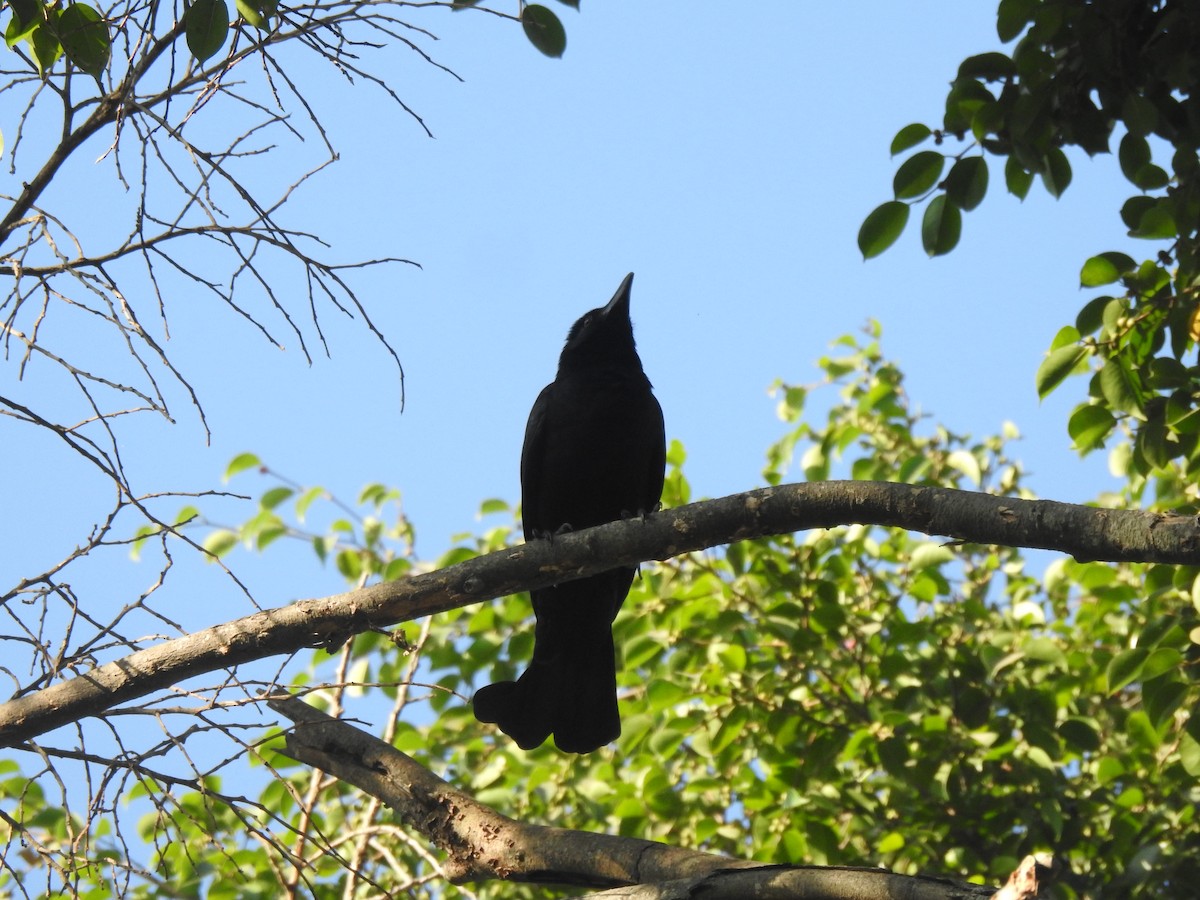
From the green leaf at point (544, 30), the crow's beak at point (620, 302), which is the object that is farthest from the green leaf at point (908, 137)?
the crow's beak at point (620, 302)

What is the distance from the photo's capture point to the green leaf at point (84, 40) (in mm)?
2473

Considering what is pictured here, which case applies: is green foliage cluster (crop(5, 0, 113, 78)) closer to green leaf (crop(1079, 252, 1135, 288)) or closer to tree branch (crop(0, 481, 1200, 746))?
tree branch (crop(0, 481, 1200, 746))

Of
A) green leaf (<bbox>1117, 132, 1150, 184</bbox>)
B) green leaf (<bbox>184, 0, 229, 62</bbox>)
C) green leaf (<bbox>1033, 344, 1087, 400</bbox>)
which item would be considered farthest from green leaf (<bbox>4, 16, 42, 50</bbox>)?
green leaf (<bbox>1117, 132, 1150, 184</bbox>)

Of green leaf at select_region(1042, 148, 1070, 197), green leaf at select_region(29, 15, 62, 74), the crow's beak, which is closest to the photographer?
green leaf at select_region(29, 15, 62, 74)

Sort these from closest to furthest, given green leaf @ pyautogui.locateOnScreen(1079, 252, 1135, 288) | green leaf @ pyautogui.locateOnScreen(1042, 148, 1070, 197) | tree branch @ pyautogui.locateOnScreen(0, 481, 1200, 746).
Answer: tree branch @ pyautogui.locateOnScreen(0, 481, 1200, 746), green leaf @ pyautogui.locateOnScreen(1079, 252, 1135, 288), green leaf @ pyautogui.locateOnScreen(1042, 148, 1070, 197)

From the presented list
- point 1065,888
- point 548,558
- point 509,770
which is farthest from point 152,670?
point 1065,888

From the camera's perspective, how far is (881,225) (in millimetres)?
3416

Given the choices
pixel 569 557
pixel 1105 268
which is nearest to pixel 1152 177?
pixel 1105 268

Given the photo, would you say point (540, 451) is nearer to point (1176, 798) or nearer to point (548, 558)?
point (548, 558)

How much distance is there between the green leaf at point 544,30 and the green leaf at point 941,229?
1.20 m

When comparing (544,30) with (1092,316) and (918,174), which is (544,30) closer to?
(918,174)

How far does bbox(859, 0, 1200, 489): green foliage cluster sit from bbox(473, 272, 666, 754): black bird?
123 cm

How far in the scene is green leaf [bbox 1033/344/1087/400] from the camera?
3.26 metres

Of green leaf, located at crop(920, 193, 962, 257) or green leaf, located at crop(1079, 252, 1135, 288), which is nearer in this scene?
green leaf, located at crop(1079, 252, 1135, 288)
